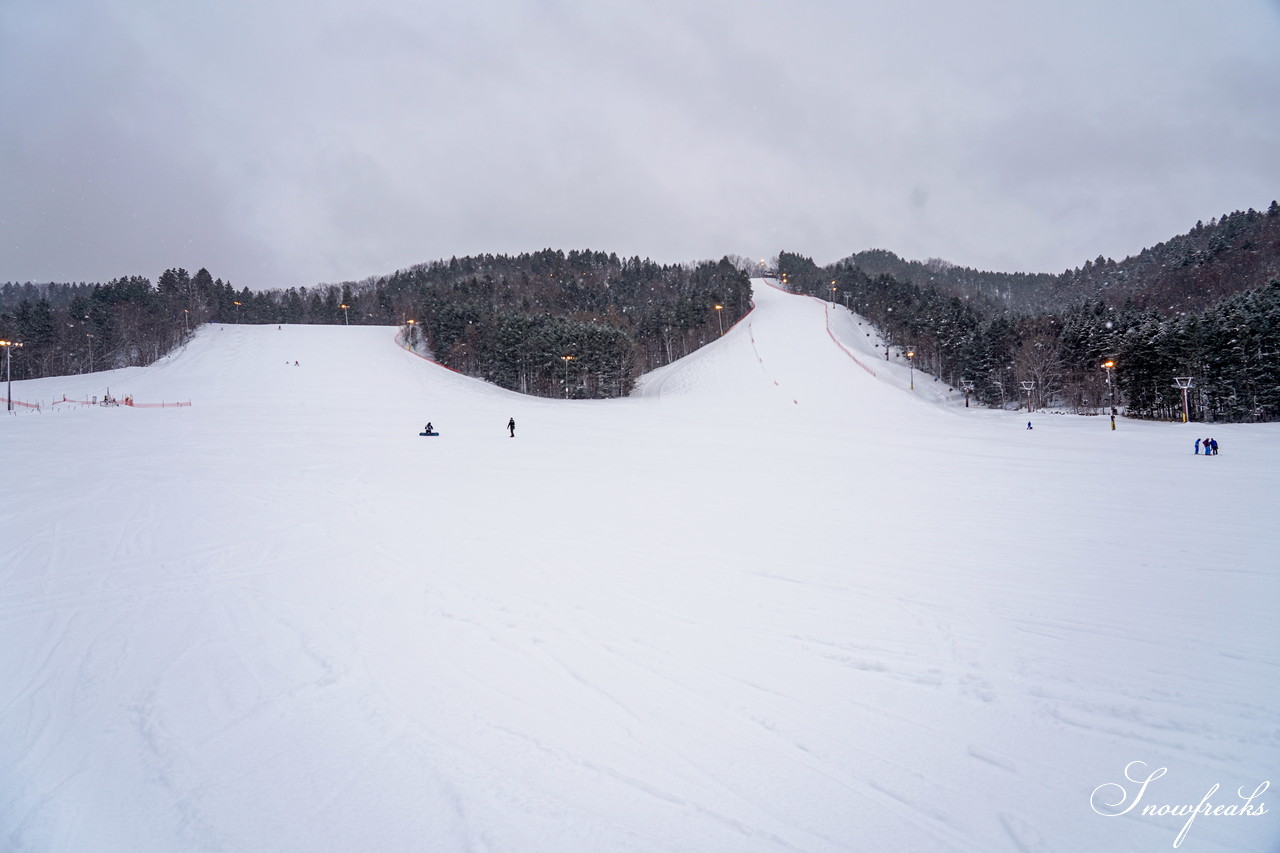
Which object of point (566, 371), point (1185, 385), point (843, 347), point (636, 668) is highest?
point (843, 347)

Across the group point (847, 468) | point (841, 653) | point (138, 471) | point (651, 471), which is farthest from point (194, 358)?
point (841, 653)

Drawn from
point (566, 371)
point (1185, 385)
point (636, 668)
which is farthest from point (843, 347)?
point (636, 668)

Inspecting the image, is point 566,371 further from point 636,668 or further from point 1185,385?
point 636,668

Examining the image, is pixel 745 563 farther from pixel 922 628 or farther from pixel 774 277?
pixel 774 277

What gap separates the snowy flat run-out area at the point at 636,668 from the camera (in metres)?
3.06

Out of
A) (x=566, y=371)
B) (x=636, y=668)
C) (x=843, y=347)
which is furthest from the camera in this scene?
(x=843, y=347)

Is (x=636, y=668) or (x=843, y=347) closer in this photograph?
(x=636, y=668)

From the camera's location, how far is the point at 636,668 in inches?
177

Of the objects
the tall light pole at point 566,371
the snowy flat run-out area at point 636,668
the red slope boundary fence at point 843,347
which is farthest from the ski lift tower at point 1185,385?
the tall light pole at point 566,371

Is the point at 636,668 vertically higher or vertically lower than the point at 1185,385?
lower

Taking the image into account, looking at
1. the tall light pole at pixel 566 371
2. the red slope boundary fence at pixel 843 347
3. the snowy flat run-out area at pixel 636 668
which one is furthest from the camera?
the red slope boundary fence at pixel 843 347

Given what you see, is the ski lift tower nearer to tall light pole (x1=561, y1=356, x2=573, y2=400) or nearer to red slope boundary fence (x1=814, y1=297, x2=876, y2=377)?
red slope boundary fence (x1=814, y1=297, x2=876, y2=377)

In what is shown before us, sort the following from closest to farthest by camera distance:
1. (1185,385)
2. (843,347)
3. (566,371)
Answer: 1. (1185,385)
2. (566,371)
3. (843,347)

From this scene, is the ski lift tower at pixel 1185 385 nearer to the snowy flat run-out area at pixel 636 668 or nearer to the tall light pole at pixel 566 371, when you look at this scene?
the snowy flat run-out area at pixel 636 668
